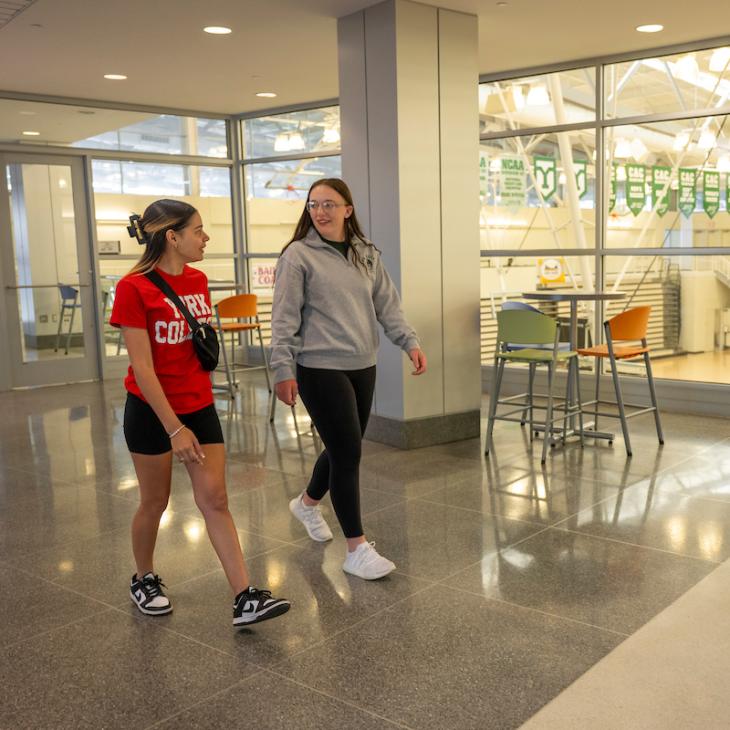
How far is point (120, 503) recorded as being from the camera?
14.6ft

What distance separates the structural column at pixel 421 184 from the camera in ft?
17.4

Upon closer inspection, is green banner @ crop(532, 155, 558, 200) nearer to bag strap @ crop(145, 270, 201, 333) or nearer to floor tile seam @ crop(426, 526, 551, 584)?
floor tile seam @ crop(426, 526, 551, 584)

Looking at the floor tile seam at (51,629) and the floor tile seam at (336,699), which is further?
the floor tile seam at (51,629)

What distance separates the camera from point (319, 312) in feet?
10.6

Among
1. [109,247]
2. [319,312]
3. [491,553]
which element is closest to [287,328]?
[319,312]

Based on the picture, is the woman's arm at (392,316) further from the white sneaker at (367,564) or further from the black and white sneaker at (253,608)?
the black and white sneaker at (253,608)

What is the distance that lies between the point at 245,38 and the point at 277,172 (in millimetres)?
3537

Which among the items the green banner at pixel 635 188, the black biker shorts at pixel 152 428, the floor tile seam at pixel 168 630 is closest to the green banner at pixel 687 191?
the green banner at pixel 635 188

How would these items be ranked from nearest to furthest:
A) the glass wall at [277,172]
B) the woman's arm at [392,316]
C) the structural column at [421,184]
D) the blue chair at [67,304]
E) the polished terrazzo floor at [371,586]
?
the polished terrazzo floor at [371,586]
the woman's arm at [392,316]
the structural column at [421,184]
the blue chair at [67,304]
the glass wall at [277,172]

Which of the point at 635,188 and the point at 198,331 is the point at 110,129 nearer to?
the point at 635,188

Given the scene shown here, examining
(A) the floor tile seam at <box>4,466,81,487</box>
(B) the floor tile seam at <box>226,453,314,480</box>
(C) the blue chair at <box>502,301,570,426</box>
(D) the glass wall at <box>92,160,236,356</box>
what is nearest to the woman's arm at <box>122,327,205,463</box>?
(B) the floor tile seam at <box>226,453,314,480</box>

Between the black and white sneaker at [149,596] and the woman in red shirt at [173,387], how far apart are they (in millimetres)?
298

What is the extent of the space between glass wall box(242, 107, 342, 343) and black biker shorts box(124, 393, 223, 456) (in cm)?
657


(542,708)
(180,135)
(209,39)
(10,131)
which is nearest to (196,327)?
(542,708)
